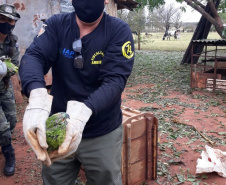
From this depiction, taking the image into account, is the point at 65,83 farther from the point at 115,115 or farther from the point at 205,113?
the point at 205,113

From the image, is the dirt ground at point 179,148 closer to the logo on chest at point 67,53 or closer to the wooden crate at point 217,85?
the wooden crate at point 217,85

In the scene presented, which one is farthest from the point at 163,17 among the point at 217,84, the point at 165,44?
the point at 217,84

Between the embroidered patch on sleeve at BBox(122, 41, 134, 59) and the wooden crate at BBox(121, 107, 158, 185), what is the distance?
130cm

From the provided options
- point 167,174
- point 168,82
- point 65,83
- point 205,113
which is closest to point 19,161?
point 167,174

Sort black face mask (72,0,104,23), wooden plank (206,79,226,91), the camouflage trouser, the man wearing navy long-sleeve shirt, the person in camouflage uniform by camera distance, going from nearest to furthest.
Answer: the man wearing navy long-sleeve shirt
black face mask (72,0,104,23)
the person in camouflage uniform
the camouflage trouser
wooden plank (206,79,226,91)

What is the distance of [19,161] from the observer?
163 inches

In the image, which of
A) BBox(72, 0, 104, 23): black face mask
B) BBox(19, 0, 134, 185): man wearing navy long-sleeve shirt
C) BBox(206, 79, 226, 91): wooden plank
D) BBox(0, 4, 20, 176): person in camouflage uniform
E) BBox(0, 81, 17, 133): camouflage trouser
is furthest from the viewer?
BBox(206, 79, 226, 91): wooden plank

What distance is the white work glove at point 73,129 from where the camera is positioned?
59.0 inches

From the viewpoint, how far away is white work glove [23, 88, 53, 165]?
4.83 ft

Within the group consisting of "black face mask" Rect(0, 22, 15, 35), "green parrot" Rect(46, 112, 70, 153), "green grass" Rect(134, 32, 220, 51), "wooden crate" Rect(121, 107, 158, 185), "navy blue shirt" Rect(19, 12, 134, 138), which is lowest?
"green grass" Rect(134, 32, 220, 51)

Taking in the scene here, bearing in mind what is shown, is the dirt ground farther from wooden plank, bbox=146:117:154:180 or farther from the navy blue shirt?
the navy blue shirt

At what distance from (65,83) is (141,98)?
6304 millimetres

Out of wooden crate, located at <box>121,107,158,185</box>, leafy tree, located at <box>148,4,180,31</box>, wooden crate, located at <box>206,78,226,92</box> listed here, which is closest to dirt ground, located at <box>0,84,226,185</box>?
wooden crate, located at <box>121,107,158,185</box>

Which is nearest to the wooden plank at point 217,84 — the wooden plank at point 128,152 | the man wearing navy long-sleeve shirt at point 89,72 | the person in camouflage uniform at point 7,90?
the wooden plank at point 128,152
